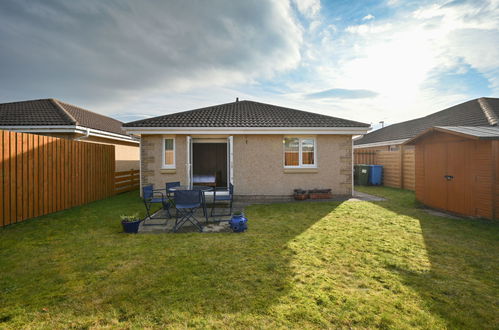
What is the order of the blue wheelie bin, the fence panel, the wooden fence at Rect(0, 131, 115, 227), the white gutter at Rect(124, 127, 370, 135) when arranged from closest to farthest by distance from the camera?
the wooden fence at Rect(0, 131, 115, 227) → the white gutter at Rect(124, 127, 370, 135) → the fence panel → the blue wheelie bin

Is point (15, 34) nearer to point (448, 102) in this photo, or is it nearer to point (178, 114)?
point (178, 114)

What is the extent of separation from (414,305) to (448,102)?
19.5m

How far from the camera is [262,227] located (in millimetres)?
5926

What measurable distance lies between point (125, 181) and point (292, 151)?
30.7ft

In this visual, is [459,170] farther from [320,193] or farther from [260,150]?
[260,150]

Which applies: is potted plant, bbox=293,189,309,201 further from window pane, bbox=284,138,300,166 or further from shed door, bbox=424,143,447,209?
shed door, bbox=424,143,447,209

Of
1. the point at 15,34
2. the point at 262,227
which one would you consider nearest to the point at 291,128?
the point at 262,227

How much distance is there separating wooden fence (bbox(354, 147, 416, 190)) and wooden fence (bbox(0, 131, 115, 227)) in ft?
52.9

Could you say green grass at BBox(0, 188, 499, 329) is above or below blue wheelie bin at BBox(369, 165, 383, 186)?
below

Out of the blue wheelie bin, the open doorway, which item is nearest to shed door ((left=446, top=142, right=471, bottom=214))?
the blue wheelie bin

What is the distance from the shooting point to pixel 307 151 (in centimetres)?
1016

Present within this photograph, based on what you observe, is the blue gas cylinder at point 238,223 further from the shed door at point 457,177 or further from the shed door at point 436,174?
the shed door at point 436,174

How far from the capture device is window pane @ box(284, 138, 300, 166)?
1003cm

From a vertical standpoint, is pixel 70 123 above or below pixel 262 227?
above
